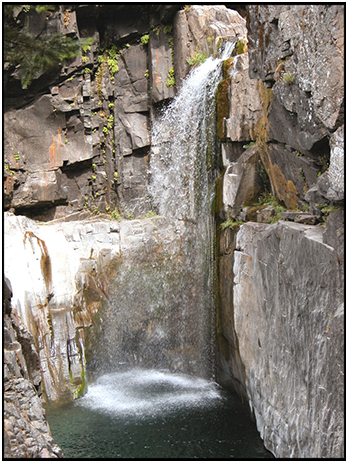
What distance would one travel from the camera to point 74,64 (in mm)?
13602

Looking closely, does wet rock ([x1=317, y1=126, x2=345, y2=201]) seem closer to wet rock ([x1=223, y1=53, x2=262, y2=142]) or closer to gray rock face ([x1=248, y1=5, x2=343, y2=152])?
gray rock face ([x1=248, y1=5, x2=343, y2=152])

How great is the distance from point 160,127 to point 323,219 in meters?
8.62

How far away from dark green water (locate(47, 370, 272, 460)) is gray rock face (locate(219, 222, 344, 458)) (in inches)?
27.2

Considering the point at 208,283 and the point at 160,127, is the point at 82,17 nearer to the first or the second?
the point at 160,127

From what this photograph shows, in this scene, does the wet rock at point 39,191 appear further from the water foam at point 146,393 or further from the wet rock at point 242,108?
the wet rock at point 242,108

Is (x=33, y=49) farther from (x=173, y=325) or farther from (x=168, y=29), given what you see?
(x=168, y=29)

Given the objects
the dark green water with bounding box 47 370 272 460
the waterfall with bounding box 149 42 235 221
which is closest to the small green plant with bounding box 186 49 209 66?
the waterfall with bounding box 149 42 235 221

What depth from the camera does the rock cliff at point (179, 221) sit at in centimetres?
608

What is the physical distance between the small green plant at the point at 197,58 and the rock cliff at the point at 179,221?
9 centimetres

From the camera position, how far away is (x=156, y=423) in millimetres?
8812

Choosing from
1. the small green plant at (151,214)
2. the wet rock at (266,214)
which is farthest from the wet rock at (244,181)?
the small green plant at (151,214)

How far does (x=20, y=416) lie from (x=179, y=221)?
7.72 metres

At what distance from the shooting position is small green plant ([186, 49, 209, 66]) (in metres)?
13.2

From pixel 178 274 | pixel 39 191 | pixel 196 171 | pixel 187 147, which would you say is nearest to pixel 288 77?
pixel 196 171
